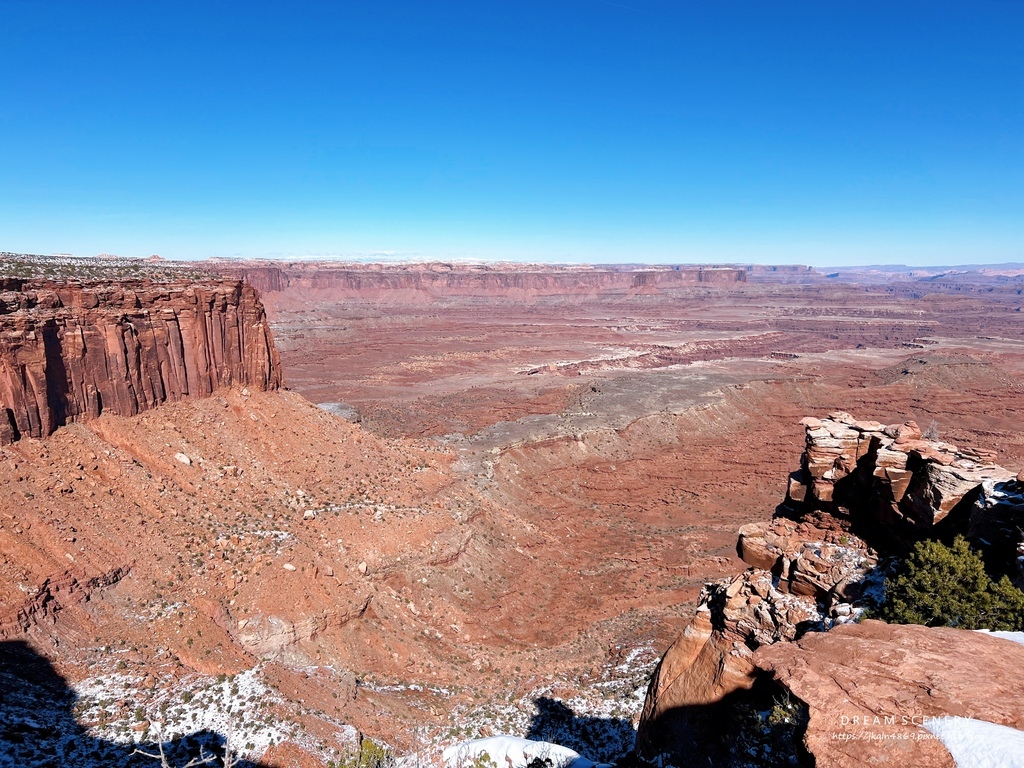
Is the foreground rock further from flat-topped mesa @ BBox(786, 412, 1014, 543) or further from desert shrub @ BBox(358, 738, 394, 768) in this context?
desert shrub @ BBox(358, 738, 394, 768)

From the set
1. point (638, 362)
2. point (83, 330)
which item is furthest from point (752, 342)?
point (83, 330)

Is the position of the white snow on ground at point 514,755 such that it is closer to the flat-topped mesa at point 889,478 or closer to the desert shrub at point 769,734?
the desert shrub at point 769,734

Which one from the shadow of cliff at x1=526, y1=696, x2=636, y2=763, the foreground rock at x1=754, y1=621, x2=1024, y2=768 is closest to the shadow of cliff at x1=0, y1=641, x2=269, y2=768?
the shadow of cliff at x1=526, y1=696, x2=636, y2=763

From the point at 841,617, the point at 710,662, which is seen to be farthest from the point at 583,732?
the point at 841,617

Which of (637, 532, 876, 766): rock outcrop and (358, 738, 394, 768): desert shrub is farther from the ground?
(637, 532, 876, 766): rock outcrop

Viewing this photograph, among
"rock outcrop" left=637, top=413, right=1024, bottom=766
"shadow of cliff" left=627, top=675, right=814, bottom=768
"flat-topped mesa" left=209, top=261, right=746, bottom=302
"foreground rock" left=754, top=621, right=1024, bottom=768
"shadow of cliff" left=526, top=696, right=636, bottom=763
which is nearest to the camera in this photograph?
"foreground rock" left=754, top=621, right=1024, bottom=768

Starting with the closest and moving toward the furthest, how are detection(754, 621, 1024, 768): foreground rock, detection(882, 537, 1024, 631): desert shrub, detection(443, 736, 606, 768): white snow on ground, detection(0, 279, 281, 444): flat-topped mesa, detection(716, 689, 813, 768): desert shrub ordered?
detection(754, 621, 1024, 768): foreground rock
detection(716, 689, 813, 768): desert shrub
detection(882, 537, 1024, 631): desert shrub
detection(443, 736, 606, 768): white snow on ground
detection(0, 279, 281, 444): flat-topped mesa

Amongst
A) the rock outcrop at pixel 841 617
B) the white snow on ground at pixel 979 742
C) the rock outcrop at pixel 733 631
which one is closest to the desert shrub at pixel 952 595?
the rock outcrop at pixel 841 617
